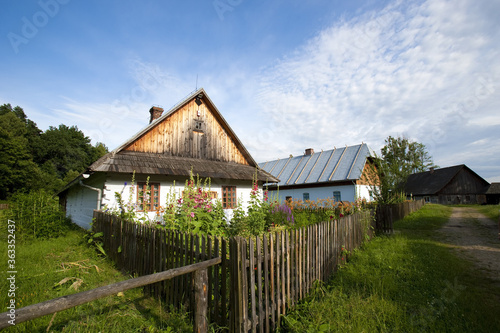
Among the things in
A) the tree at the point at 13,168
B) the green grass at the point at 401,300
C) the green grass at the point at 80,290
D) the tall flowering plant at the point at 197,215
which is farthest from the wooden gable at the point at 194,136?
the tree at the point at 13,168

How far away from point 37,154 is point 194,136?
6036 cm

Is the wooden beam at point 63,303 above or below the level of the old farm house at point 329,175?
below

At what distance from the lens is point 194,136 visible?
13.6 m

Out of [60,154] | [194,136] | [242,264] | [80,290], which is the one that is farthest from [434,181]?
[60,154]

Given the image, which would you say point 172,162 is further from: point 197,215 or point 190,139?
point 197,215

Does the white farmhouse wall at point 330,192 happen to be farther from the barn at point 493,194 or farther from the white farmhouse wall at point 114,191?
the barn at point 493,194

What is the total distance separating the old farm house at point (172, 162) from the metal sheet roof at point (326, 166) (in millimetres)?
8856

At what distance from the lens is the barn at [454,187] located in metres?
35.0

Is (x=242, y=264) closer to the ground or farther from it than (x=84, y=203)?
closer to the ground

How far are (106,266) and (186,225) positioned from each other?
2702mm

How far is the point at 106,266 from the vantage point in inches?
228

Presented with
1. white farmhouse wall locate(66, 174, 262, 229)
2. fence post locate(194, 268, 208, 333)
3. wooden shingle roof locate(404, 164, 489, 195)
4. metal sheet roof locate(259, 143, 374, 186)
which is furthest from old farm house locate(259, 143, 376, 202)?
wooden shingle roof locate(404, 164, 489, 195)

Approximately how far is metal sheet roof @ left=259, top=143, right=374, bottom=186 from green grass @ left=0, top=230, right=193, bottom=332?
59.0ft

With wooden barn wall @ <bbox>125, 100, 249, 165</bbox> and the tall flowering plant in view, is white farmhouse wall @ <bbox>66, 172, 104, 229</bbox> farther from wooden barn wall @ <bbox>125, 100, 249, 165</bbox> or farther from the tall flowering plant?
the tall flowering plant
